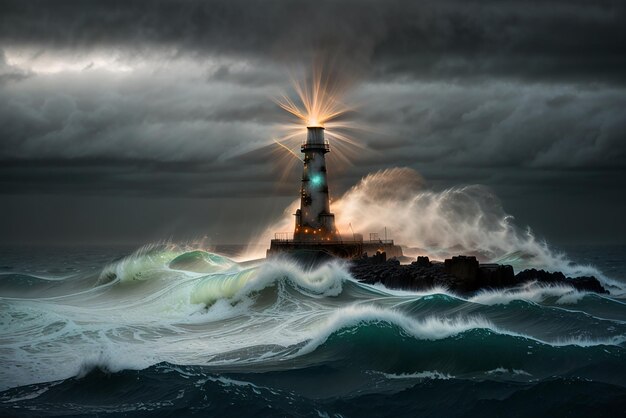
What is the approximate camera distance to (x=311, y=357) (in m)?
17.3

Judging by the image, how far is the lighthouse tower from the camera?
44062 mm

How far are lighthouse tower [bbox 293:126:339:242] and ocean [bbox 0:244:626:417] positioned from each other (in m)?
14.6

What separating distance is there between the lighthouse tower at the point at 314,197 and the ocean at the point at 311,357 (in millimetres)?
14587

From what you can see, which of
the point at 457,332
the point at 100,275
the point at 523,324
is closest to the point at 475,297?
the point at 523,324

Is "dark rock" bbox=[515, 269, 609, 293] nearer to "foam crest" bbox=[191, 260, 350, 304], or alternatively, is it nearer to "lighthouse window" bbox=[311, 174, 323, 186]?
"foam crest" bbox=[191, 260, 350, 304]

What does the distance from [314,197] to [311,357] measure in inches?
1074

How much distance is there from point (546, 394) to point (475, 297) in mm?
16569

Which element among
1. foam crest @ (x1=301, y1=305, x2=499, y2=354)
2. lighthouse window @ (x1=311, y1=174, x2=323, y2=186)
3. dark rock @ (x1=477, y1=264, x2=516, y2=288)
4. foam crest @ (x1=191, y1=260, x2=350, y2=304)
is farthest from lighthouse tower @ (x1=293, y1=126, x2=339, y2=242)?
foam crest @ (x1=301, y1=305, x2=499, y2=354)

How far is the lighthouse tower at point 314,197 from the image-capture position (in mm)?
44062

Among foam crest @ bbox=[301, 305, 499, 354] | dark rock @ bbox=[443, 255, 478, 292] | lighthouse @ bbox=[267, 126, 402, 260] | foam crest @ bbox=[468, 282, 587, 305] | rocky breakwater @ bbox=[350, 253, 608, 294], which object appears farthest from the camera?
lighthouse @ bbox=[267, 126, 402, 260]

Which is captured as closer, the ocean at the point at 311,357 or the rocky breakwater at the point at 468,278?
the ocean at the point at 311,357

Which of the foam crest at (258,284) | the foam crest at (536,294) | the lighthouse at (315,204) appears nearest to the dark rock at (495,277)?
the foam crest at (536,294)

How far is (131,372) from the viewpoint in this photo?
15281 mm

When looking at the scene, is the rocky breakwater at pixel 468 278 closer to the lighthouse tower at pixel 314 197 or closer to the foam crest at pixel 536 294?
the foam crest at pixel 536 294
